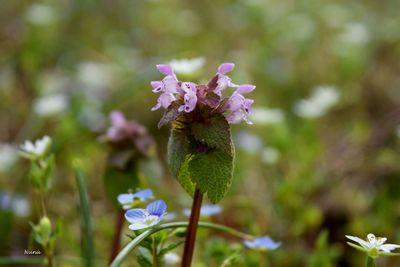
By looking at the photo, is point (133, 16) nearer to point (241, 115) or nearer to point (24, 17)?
point (24, 17)

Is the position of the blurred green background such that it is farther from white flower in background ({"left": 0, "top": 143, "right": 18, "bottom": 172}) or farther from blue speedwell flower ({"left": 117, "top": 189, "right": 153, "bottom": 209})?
blue speedwell flower ({"left": 117, "top": 189, "right": 153, "bottom": 209})

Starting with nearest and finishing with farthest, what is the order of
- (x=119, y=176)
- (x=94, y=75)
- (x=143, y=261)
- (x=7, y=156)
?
(x=143, y=261) → (x=119, y=176) → (x=7, y=156) → (x=94, y=75)

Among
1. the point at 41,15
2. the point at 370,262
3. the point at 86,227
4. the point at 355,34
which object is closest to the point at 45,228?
the point at 86,227

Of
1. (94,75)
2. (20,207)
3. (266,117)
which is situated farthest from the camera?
(94,75)

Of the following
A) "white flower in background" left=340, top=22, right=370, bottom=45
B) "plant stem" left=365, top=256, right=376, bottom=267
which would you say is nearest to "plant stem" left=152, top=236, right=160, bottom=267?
"plant stem" left=365, top=256, right=376, bottom=267

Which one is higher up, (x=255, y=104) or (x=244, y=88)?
(x=255, y=104)

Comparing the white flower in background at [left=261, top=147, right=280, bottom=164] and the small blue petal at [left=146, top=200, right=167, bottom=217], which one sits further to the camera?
the white flower in background at [left=261, top=147, right=280, bottom=164]

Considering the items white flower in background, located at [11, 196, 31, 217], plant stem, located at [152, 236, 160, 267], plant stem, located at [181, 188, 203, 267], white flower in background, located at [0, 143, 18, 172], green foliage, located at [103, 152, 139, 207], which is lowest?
plant stem, located at [152, 236, 160, 267]

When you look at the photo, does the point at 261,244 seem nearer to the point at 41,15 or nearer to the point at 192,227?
the point at 192,227
